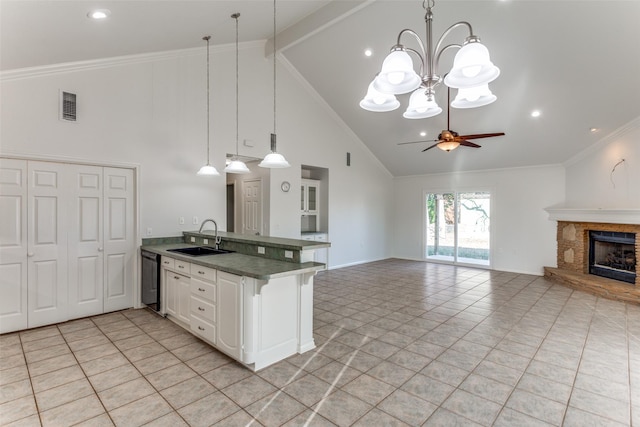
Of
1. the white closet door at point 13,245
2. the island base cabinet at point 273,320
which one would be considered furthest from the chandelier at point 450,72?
the white closet door at point 13,245

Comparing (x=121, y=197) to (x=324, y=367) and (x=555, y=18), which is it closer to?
(x=324, y=367)

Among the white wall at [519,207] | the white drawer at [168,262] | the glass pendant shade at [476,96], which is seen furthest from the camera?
the white wall at [519,207]

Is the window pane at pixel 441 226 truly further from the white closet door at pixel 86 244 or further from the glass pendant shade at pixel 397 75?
the white closet door at pixel 86 244

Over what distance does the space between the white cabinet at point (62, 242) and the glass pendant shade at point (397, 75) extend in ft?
12.7

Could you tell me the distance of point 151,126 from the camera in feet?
15.2

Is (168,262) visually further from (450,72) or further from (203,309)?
(450,72)

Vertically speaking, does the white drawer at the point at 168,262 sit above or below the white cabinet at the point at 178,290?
above

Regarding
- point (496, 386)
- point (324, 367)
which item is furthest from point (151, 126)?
point (496, 386)

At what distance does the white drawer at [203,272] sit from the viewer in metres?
3.15

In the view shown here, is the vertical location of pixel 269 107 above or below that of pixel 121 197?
above

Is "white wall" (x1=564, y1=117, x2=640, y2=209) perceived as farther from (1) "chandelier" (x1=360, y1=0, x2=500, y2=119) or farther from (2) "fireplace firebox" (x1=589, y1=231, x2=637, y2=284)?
(1) "chandelier" (x1=360, y1=0, x2=500, y2=119)

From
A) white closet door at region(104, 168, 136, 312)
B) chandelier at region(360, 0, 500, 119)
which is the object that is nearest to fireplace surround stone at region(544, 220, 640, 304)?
chandelier at region(360, 0, 500, 119)

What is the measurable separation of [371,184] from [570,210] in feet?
14.1

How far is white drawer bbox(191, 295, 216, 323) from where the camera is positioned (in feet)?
10.4
